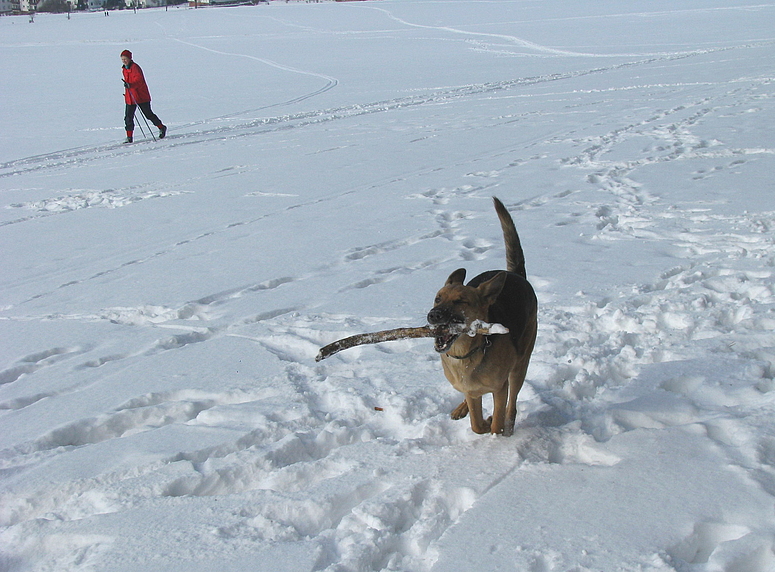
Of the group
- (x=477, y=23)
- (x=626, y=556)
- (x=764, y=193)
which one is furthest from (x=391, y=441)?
(x=477, y=23)

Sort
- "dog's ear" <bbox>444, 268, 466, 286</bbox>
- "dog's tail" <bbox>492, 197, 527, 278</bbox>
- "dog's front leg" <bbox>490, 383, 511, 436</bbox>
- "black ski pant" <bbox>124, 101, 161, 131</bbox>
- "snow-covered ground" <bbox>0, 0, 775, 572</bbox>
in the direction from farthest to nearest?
"black ski pant" <bbox>124, 101, 161, 131</bbox> → "dog's tail" <bbox>492, 197, 527, 278</bbox> → "dog's front leg" <bbox>490, 383, 511, 436</bbox> → "dog's ear" <bbox>444, 268, 466, 286</bbox> → "snow-covered ground" <bbox>0, 0, 775, 572</bbox>

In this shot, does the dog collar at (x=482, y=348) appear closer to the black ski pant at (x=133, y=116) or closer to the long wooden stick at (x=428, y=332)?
the long wooden stick at (x=428, y=332)

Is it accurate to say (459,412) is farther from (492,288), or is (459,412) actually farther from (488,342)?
(492,288)

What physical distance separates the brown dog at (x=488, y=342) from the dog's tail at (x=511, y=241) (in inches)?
11.1

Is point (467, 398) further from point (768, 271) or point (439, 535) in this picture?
point (768, 271)

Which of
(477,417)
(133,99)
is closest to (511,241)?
(477,417)

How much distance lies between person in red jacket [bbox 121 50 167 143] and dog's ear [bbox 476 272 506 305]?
442 inches

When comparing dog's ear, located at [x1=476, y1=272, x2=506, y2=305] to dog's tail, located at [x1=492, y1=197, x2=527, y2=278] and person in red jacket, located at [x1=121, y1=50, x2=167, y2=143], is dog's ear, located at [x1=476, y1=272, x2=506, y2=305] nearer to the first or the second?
dog's tail, located at [x1=492, y1=197, x2=527, y2=278]

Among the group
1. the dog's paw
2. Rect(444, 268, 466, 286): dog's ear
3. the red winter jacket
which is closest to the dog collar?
Rect(444, 268, 466, 286): dog's ear

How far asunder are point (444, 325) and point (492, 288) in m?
0.29

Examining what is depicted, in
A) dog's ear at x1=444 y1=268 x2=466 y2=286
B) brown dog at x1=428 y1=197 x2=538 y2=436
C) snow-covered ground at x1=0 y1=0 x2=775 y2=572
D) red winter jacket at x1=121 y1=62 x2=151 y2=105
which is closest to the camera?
snow-covered ground at x1=0 y1=0 x2=775 y2=572

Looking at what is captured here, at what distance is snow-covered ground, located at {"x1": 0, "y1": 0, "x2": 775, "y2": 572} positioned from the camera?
2.57 m

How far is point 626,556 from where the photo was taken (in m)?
2.33

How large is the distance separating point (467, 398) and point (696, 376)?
4.46 ft
